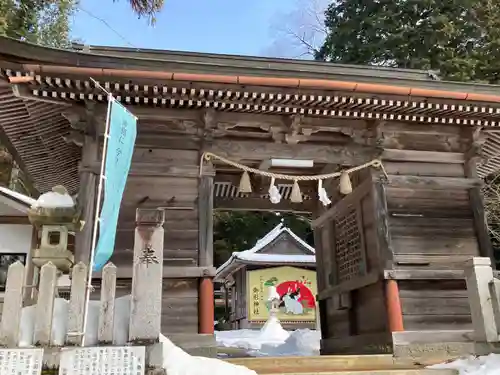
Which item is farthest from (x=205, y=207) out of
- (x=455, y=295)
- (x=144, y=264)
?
(x=455, y=295)

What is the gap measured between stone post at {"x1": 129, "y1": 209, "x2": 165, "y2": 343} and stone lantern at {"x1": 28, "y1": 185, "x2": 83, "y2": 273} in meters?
1.93

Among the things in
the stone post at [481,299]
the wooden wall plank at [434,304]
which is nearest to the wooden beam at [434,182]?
the wooden wall plank at [434,304]

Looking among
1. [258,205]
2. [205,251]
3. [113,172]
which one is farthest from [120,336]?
[258,205]

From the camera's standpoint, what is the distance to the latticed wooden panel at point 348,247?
31.0 ft

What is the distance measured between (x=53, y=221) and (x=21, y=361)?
2498mm

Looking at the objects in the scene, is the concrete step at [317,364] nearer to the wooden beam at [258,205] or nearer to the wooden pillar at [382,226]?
the wooden pillar at [382,226]

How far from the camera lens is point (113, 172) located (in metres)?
5.75

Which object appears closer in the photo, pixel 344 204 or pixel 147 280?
pixel 147 280

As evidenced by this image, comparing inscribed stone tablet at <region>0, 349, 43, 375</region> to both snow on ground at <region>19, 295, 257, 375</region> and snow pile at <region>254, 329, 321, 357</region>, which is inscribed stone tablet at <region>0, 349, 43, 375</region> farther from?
snow pile at <region>254, 329, 321, 357</region>

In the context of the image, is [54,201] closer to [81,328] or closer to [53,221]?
[53,221]

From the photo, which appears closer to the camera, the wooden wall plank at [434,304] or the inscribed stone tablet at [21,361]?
the inscribed stone tablet at [21,361]

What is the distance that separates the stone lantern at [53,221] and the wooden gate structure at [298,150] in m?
0.97

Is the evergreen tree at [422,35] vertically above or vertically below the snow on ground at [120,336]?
above

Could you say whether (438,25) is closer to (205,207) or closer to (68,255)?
(205,207)
